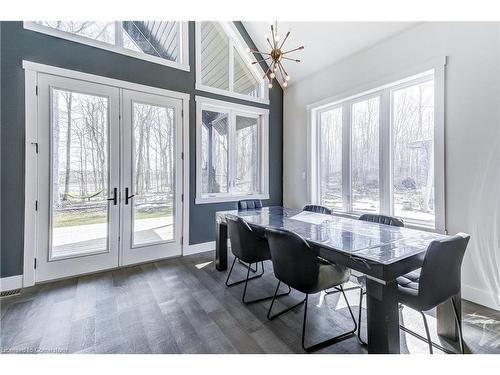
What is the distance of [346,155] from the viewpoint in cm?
379

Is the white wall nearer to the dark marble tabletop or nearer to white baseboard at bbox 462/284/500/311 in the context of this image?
white baseboard at bbox 462/284/500/311

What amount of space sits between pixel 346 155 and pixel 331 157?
0.34m

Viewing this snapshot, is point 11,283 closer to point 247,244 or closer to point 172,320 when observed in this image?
point 172,320

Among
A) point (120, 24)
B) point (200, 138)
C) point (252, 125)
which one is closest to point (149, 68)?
point (120, 24)

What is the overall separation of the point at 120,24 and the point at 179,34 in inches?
33.7

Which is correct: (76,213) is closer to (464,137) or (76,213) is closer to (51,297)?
(51,297)

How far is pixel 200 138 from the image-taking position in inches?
153

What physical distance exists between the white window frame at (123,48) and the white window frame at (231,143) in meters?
0.59

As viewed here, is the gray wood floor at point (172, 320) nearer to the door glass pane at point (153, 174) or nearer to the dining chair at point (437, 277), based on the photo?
the dining chair at point (437, 277)

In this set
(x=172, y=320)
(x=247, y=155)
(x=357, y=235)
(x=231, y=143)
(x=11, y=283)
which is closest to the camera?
(x=357, y=235)

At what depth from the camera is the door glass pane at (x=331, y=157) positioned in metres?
3.97

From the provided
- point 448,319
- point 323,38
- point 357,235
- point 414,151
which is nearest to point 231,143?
point 323,38

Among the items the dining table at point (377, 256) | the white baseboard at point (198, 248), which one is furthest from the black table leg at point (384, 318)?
the white baseboard at point (198, 248)

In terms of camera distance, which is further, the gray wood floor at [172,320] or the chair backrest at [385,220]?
the chair backrest at [385,220]
